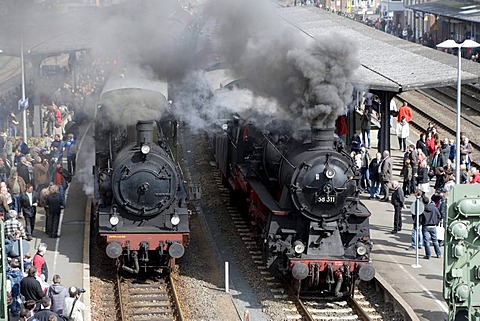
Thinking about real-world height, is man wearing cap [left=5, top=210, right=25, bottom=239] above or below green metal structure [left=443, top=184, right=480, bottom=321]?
below

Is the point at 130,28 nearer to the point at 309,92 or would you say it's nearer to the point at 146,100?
the point at 146,100

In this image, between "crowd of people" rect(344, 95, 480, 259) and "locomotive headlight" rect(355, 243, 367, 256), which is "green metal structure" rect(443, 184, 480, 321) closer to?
"locomotive headlight" rect(355, 243, 367, 256)

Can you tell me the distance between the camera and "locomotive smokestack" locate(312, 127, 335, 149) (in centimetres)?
1614

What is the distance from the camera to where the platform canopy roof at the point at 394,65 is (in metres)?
24.0

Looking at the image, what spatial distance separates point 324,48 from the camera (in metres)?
16.2

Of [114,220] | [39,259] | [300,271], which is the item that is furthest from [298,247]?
[39,259]

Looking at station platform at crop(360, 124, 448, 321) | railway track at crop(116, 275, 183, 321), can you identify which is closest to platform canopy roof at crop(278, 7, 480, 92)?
station platform at crop(360, 124, 448, 321)

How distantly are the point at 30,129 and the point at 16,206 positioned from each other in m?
10.7

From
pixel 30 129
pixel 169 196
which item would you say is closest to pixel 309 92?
pixel 169 196

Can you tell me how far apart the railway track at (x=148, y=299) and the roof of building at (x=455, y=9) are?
29415mm

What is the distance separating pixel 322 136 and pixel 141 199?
336 centimetres

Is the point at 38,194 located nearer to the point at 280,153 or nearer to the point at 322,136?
the point at 280,153

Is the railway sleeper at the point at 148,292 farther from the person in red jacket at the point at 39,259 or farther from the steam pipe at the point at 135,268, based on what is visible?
the person in red jacket at the point at 39,259

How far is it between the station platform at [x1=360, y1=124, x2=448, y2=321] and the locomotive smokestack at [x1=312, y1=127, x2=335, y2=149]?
2819 mm
